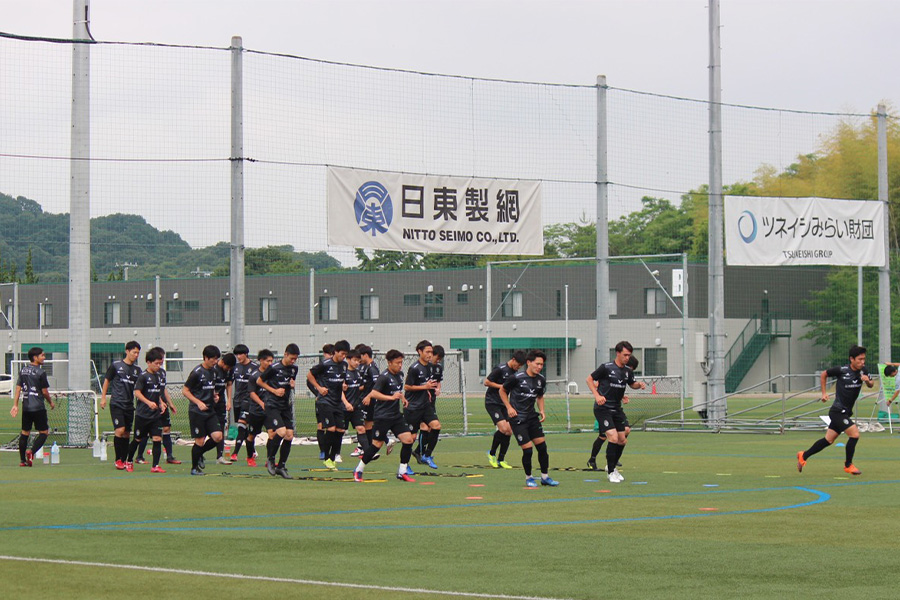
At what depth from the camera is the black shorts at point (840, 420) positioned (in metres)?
18.5

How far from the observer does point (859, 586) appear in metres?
8.77

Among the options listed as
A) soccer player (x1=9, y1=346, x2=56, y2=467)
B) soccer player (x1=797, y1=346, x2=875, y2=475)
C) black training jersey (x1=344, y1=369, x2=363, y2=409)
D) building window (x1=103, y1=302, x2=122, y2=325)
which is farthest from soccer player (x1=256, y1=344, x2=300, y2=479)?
building window (x1=103, y1=302, x2=122, y2=325)

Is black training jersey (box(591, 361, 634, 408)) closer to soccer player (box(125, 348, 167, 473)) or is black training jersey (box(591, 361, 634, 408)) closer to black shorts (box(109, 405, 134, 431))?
soccer player (box(125, 348, 167, 473))

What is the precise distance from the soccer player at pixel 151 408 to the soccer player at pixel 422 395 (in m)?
3.76

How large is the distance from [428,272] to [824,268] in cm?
2103

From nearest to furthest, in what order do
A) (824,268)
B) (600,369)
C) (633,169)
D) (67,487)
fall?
(67,487) → (600,369) → (633,169) → (824,268)

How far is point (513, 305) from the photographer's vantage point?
236 feet

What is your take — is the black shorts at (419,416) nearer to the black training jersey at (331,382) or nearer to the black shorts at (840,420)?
the black training jersey at (331,382)

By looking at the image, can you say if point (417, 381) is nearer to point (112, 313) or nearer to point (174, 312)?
point (174, 312)

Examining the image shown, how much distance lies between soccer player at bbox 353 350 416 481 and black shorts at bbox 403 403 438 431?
178 cm

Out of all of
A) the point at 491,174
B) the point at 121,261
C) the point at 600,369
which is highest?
the point at 491,174

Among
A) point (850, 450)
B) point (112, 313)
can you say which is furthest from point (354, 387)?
point (112, 313)

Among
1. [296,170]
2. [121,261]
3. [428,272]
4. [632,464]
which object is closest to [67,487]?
[632,464]

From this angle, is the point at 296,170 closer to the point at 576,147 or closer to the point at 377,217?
the point at 377,217
